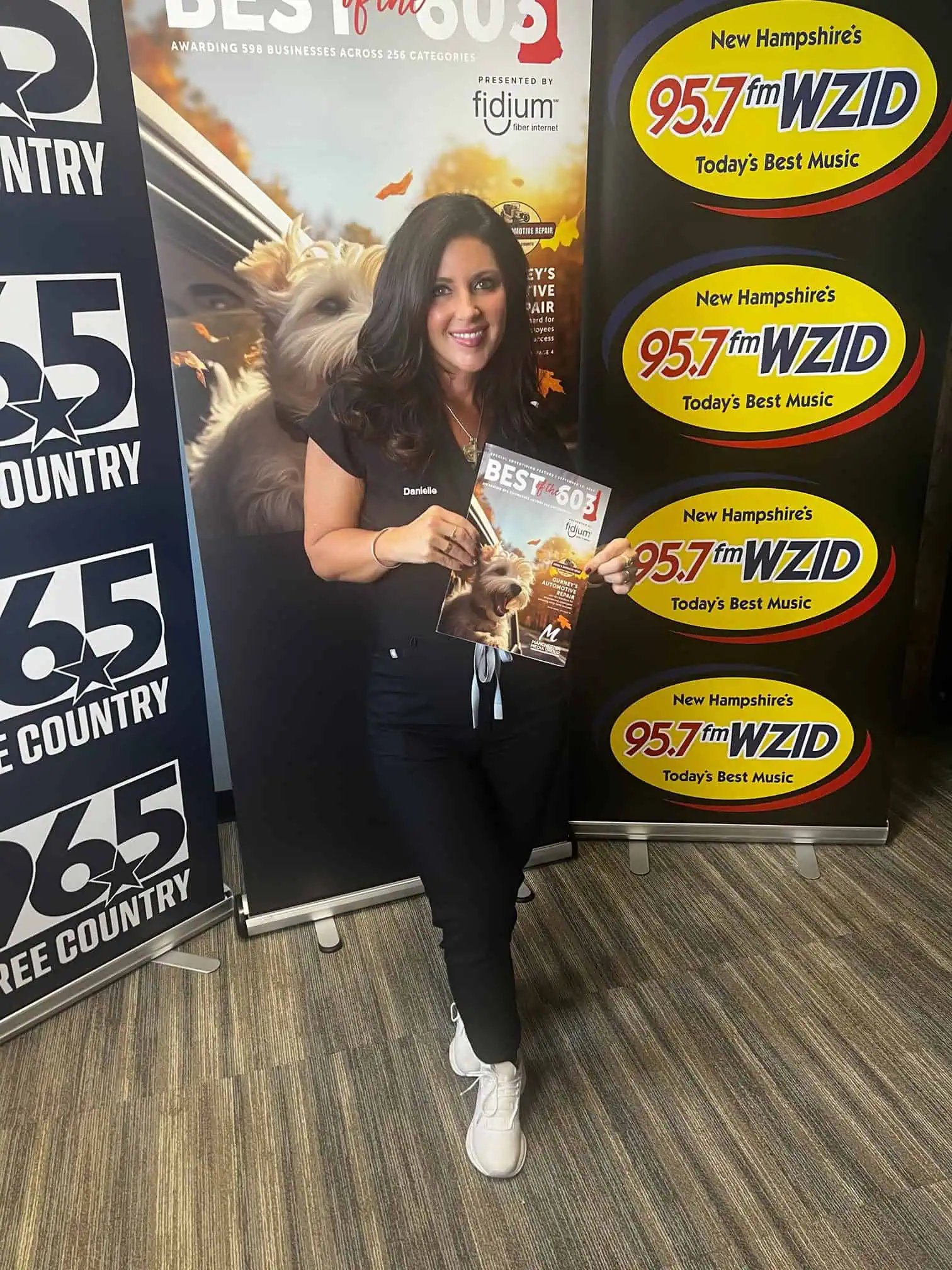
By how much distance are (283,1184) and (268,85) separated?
1.94m

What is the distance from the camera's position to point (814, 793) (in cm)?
250

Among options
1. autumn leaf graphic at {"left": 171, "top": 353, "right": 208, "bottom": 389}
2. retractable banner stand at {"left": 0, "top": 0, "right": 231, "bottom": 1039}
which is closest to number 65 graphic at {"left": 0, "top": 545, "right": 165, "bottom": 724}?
retractable banner stand at {"left": 0, "top": 0, "right": 231, "bottom": 1039}

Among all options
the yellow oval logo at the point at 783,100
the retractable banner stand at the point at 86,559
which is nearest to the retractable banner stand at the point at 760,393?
the yellow oval logo at the point at 783,100

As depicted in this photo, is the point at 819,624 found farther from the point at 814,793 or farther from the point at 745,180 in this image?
the point at 745,180

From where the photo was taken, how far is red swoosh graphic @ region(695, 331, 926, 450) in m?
2.11

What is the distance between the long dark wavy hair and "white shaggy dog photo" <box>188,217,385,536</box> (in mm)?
51

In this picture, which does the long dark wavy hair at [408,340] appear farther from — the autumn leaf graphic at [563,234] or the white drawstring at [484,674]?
the white drawstring at [484,674]

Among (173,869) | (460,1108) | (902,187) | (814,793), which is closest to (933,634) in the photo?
(814,793)

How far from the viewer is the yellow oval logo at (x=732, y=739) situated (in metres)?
2.39

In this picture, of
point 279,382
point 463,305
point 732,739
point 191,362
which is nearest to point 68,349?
point 191,362

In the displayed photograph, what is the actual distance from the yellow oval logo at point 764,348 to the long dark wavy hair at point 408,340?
18.2 inches

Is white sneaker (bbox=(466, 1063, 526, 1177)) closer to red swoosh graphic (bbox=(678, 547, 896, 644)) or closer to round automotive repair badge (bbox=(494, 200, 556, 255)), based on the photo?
red swoosh graphic (bbox=(678, 547, 896, 644))

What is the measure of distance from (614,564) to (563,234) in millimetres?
689

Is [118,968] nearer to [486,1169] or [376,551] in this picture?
[486,1169]
